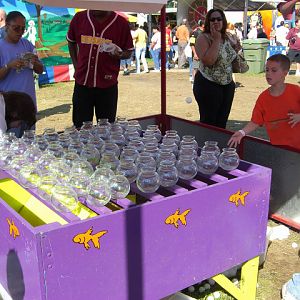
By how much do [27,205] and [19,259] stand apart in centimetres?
31

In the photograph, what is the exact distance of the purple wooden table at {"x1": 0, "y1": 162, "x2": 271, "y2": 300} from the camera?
167cm

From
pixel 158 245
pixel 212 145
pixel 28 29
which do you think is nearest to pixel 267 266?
pixel 212 145

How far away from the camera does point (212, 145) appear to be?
2432 mm

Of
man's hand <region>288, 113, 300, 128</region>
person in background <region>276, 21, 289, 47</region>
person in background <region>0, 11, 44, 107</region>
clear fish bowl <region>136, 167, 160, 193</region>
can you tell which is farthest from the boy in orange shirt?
person in background <region>276, 21, 289, 47</region>

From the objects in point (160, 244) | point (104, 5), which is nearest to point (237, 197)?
point (160, 244)

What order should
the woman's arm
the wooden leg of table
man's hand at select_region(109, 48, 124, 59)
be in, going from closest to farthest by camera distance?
the wooden leg of table
man's hand at select_region(109, 48, 124, 59)
the woman's arm

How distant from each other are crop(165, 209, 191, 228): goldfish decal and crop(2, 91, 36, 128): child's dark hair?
1.49 m

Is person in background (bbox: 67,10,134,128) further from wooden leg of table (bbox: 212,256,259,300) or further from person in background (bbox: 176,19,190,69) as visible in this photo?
person in background (bbox: 176,19,190,69)

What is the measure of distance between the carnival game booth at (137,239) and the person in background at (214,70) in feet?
6.17

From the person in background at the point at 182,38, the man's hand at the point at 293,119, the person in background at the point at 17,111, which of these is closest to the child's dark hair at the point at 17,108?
the person in background at the point at 17,111

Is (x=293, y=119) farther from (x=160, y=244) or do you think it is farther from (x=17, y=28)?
(x=17, y=28)

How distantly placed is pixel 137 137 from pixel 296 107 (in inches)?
53.1

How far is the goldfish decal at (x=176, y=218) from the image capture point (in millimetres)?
1932

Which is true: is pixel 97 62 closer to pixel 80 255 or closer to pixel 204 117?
pixel 204 117
